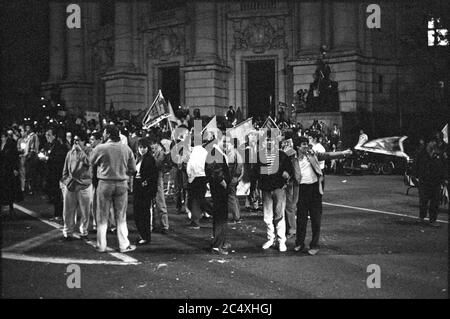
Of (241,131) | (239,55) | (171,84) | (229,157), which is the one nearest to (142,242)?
(229,157)

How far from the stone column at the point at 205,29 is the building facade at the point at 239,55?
0.06 meters

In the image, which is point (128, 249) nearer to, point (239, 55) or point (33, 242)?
point (33, 242)

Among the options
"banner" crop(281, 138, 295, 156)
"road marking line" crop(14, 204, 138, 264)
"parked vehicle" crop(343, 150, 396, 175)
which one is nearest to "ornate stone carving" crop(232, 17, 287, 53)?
"parked vehicle" crop(343, 150, 396, 175)

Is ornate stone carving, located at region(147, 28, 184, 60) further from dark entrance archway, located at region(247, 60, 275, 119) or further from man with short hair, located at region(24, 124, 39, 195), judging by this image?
man with short hair, located at region(24, 124, 39, 195)

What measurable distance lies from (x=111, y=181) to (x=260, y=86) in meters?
24.0

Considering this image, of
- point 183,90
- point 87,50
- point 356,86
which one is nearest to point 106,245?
point 356,86

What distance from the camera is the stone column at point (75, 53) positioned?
38438 millimetres

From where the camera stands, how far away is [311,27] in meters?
29.2

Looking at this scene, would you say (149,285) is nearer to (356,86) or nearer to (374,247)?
(374,247)

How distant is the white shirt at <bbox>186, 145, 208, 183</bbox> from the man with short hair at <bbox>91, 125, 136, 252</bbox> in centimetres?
217

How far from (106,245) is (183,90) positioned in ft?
80.1

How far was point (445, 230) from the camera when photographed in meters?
11.0

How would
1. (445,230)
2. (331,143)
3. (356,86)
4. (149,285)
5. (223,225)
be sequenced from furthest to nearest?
(356,86), (331,143), (445,230), (223,225), (149,285)

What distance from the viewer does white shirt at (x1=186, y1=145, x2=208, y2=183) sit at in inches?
436
